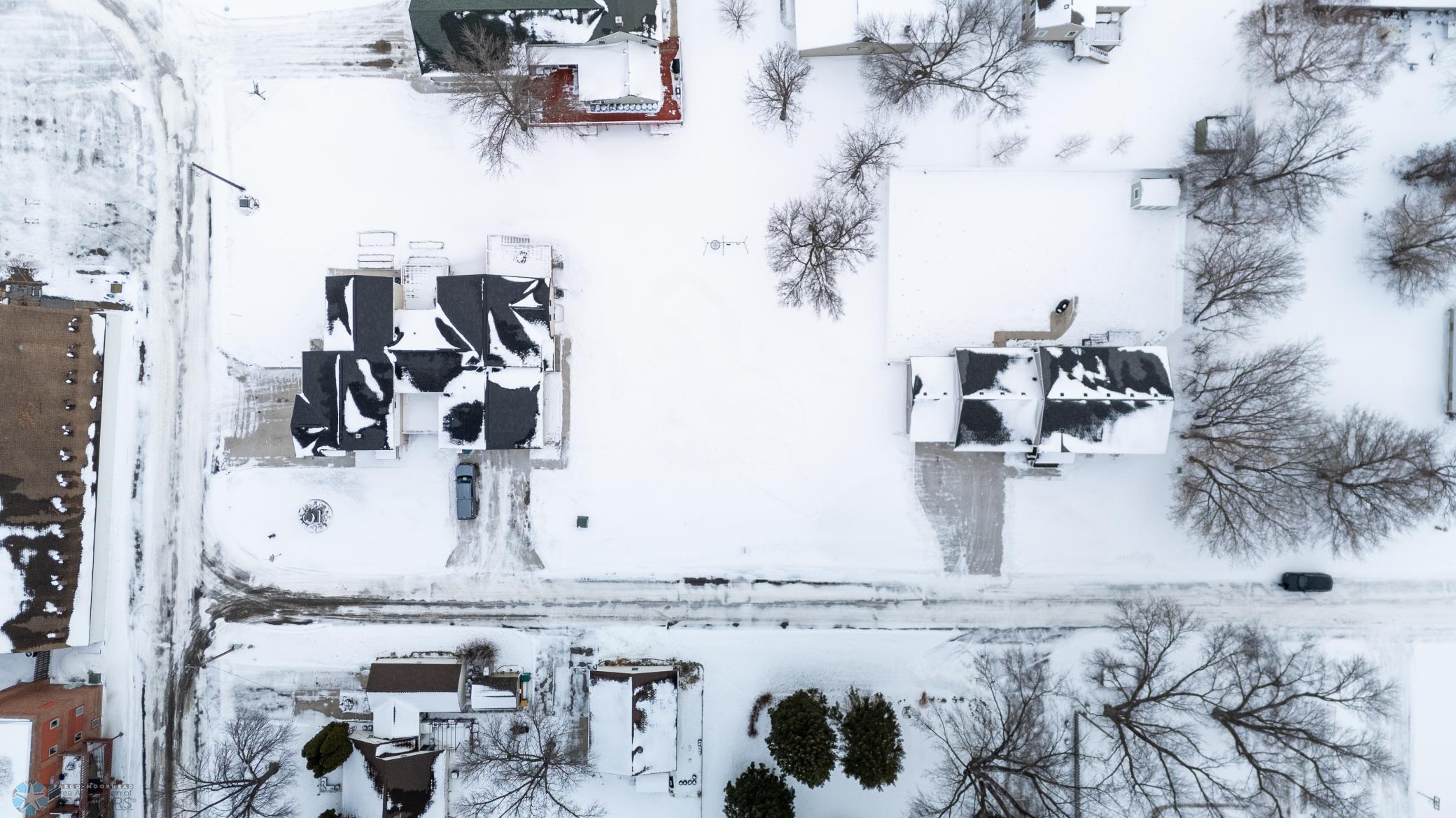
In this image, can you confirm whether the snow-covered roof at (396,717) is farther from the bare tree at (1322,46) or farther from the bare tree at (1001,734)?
the bare tree at (1322,46)

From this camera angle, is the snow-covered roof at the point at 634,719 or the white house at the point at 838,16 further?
the snow-covered roof at the point at 634,719

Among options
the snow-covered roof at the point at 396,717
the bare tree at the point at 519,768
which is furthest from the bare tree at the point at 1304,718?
the snow-covered roof at the point at 396,717

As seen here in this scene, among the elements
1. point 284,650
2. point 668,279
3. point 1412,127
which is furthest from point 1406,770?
point 284,650

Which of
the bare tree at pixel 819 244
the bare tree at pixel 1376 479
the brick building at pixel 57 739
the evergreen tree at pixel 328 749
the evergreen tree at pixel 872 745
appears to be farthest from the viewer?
the bare tree at pixel 819 244

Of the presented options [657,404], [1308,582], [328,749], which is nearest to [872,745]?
[657,404]

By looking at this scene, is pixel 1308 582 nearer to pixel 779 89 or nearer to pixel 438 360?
pixel 779 89

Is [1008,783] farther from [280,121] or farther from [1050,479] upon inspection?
[280,121]

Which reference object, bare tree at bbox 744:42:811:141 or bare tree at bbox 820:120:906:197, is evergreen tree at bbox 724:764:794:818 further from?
bare tree at bbox 744:42:811:141
